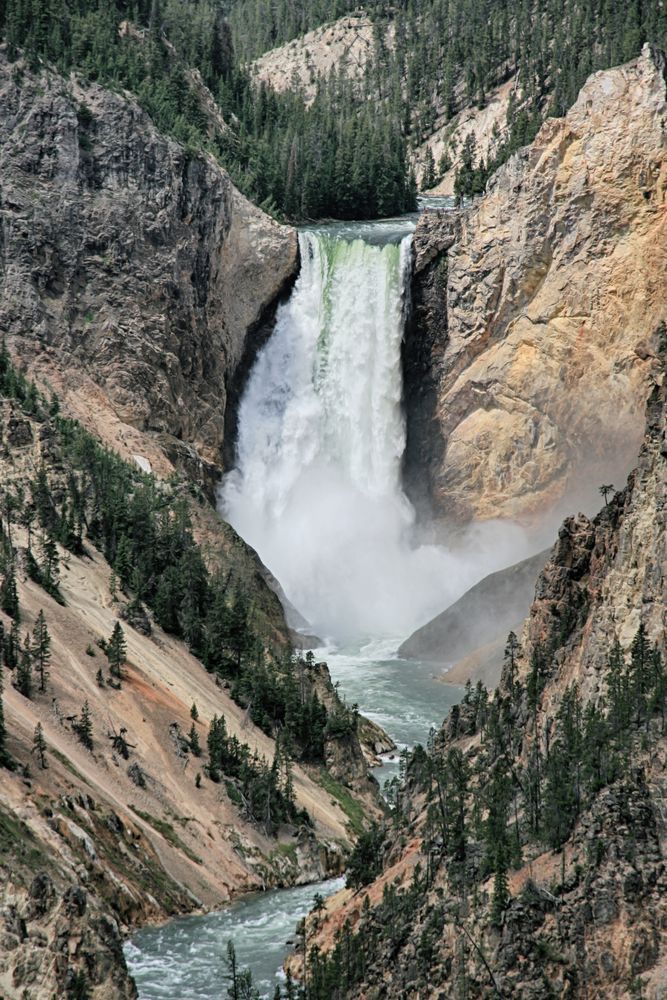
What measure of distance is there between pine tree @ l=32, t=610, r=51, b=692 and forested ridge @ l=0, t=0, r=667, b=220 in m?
58.4

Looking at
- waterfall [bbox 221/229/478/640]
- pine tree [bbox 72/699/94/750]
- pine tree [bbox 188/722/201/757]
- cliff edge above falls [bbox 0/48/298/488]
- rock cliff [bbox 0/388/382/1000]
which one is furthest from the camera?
waterfall [bbox 221/229/478/640]

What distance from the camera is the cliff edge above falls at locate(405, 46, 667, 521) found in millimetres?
108062

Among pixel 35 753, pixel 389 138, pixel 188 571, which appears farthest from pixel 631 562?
pixel 389 138

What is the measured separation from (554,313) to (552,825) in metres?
79.4

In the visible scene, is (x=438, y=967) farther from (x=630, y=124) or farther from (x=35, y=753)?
(x=630, y=124)

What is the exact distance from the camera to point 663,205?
4245 inches

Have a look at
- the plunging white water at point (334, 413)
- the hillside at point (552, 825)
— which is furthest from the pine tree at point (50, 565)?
the plunging white water at point (334, 413)

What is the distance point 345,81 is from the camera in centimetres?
19912

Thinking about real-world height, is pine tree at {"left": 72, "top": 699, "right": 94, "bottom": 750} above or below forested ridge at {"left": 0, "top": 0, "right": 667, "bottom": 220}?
below

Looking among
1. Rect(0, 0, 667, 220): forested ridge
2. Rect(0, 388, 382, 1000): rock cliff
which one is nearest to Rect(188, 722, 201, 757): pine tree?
Rect(0, 388, 382, 1000): rock cliff

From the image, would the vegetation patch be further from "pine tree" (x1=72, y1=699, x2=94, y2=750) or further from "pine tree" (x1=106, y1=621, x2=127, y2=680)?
"pine tree" (x1=72, y1=699, x2=94, y2=750)


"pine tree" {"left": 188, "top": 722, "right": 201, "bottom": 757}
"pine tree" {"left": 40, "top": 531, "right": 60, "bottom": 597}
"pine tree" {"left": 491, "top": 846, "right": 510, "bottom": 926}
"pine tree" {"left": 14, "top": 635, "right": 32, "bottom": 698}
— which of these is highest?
"pine tree" {"left": 40, "top": 531, "right": 60, "bottom": 597}

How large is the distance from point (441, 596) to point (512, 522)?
7424mm

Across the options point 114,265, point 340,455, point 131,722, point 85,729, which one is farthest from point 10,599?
point 340,455
